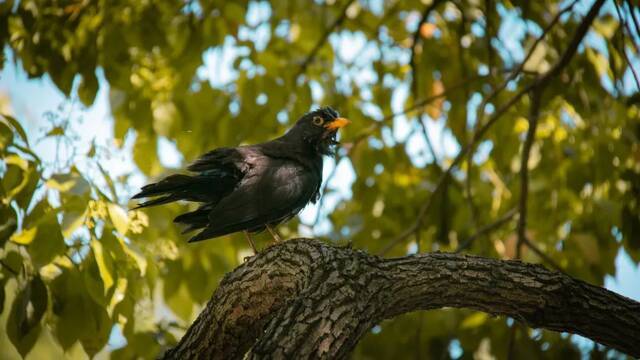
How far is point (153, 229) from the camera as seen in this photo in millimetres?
5383

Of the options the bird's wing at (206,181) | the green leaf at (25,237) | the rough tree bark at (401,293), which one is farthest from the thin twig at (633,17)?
the green leaf at (25,237)

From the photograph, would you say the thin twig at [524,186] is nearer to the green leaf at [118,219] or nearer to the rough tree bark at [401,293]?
the rough tree bark at [401,293]

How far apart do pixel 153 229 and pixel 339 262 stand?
2.39 metres

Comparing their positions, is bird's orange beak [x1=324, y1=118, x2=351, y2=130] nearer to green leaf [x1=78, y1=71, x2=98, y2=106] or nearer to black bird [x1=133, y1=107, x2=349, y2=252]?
black bird [x1=133, y1=107, x2=349, y2=252]

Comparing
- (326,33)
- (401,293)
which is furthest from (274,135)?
(401,293)

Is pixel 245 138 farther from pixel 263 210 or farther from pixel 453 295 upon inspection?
pixel 453 295

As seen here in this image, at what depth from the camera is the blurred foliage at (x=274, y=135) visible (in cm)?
396

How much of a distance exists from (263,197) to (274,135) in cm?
269

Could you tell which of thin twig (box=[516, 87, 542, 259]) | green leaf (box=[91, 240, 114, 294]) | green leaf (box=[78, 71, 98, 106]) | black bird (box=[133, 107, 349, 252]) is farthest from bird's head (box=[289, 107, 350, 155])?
green leaf (box=[91, 240, 114, 294])

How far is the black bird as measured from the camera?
14.4 ft

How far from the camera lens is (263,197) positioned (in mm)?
4664

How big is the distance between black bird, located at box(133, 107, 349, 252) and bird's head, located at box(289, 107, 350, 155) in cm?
19

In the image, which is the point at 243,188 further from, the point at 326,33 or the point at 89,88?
the point at 326,33

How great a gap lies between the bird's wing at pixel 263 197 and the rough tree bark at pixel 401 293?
2.41ft
